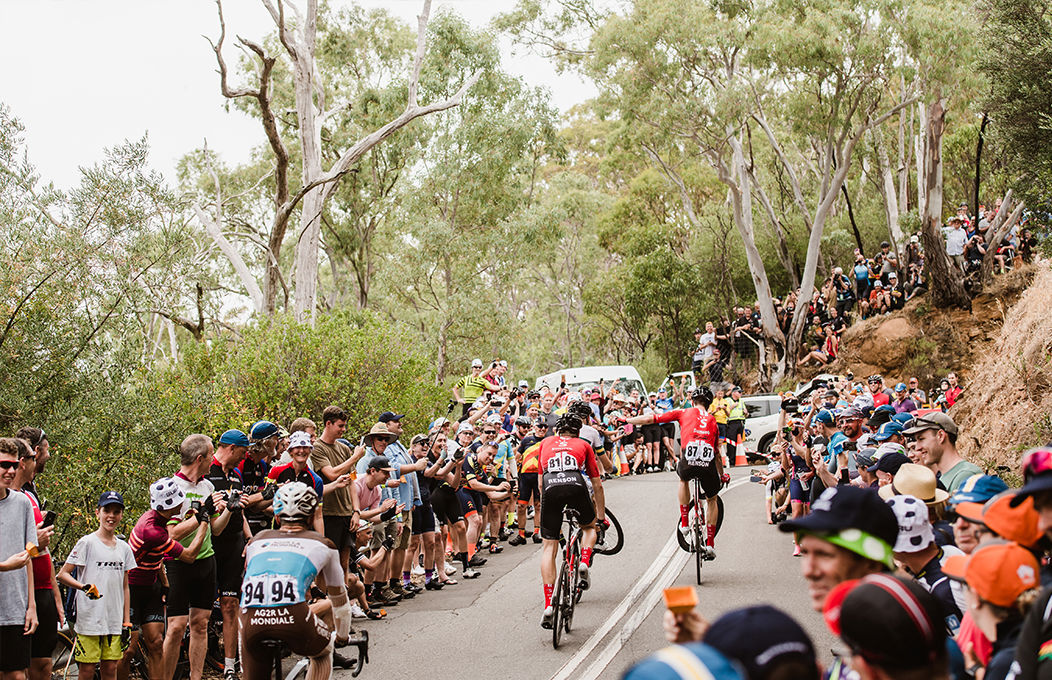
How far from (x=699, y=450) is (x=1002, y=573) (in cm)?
757

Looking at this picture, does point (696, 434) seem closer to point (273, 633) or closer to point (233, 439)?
point (233, 439)

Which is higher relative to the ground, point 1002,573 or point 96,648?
point 1002,573

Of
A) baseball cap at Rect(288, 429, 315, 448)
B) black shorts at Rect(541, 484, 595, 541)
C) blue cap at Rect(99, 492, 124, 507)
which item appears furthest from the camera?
black shorts at Rect(541, 484, 595, 541)

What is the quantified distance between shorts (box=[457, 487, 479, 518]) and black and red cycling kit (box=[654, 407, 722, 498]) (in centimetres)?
347

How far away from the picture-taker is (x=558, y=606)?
27.9ft

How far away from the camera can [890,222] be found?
37.2 meters

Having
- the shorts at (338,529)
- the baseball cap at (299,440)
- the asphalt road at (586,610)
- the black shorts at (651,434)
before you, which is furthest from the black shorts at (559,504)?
the black shorts at (651,434)

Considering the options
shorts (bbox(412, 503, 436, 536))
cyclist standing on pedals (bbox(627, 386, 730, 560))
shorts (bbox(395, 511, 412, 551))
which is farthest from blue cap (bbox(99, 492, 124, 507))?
cyclist standing on pedals (bbox(627, 386, 730, 560))

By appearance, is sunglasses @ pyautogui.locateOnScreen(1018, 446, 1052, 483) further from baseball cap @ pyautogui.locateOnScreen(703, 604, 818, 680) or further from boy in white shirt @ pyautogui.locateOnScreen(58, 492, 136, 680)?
boy in white shirt @ pyautogui.locateOnScreen(58, 492, 136, 680)

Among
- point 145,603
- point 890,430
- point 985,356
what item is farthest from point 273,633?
point 985,356

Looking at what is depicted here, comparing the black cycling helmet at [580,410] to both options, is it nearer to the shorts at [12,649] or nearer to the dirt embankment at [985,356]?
the shorts at [12,649]

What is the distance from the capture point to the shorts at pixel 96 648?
22.9ft

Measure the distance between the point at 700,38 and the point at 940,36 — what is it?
7.54 meters

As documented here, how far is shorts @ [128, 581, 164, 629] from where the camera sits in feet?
24.4
